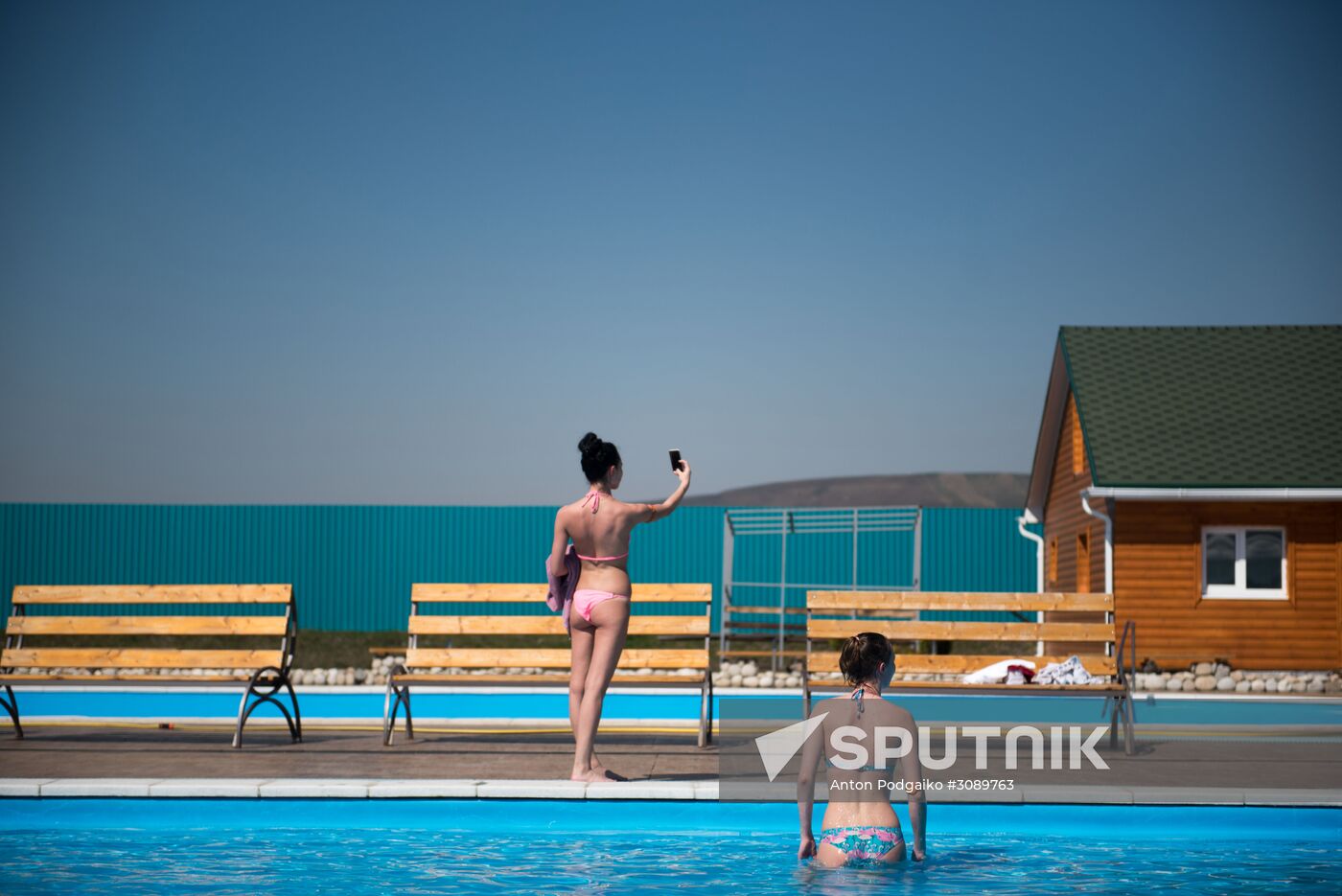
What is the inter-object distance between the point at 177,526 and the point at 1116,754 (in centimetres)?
2105

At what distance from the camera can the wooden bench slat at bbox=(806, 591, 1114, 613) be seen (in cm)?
817

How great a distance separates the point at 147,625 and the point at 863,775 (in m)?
6.03

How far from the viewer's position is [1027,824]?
5.67 meters

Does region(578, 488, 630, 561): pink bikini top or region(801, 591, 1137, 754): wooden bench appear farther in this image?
region(801, 591, 1137, 754): wooden bench

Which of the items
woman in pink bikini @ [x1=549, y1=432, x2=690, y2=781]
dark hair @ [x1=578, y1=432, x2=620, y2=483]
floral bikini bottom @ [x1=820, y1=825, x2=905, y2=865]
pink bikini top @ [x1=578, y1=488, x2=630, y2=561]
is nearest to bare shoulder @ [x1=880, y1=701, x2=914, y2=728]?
floral bikini bottom @ [x1=820, y1=825, x2=905, y2=865]

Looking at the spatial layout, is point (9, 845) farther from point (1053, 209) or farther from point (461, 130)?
point (1053, 209)

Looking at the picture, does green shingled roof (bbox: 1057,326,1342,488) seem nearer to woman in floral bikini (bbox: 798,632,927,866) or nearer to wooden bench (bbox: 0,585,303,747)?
wooden bench (bbox: 0,585,303,747)

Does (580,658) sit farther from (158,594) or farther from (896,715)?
(158,594)

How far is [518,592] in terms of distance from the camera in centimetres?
846

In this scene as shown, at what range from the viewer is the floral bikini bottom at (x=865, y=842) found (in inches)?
178

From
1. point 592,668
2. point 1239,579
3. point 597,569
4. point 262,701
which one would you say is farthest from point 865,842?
point 1239,579

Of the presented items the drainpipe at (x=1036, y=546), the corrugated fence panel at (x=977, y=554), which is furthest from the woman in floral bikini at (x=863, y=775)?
the corrugated fence panel at (x=977, y=554)

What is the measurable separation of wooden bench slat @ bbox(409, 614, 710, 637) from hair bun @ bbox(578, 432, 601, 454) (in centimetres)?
209

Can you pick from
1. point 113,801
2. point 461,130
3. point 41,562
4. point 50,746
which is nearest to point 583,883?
point 113,801
